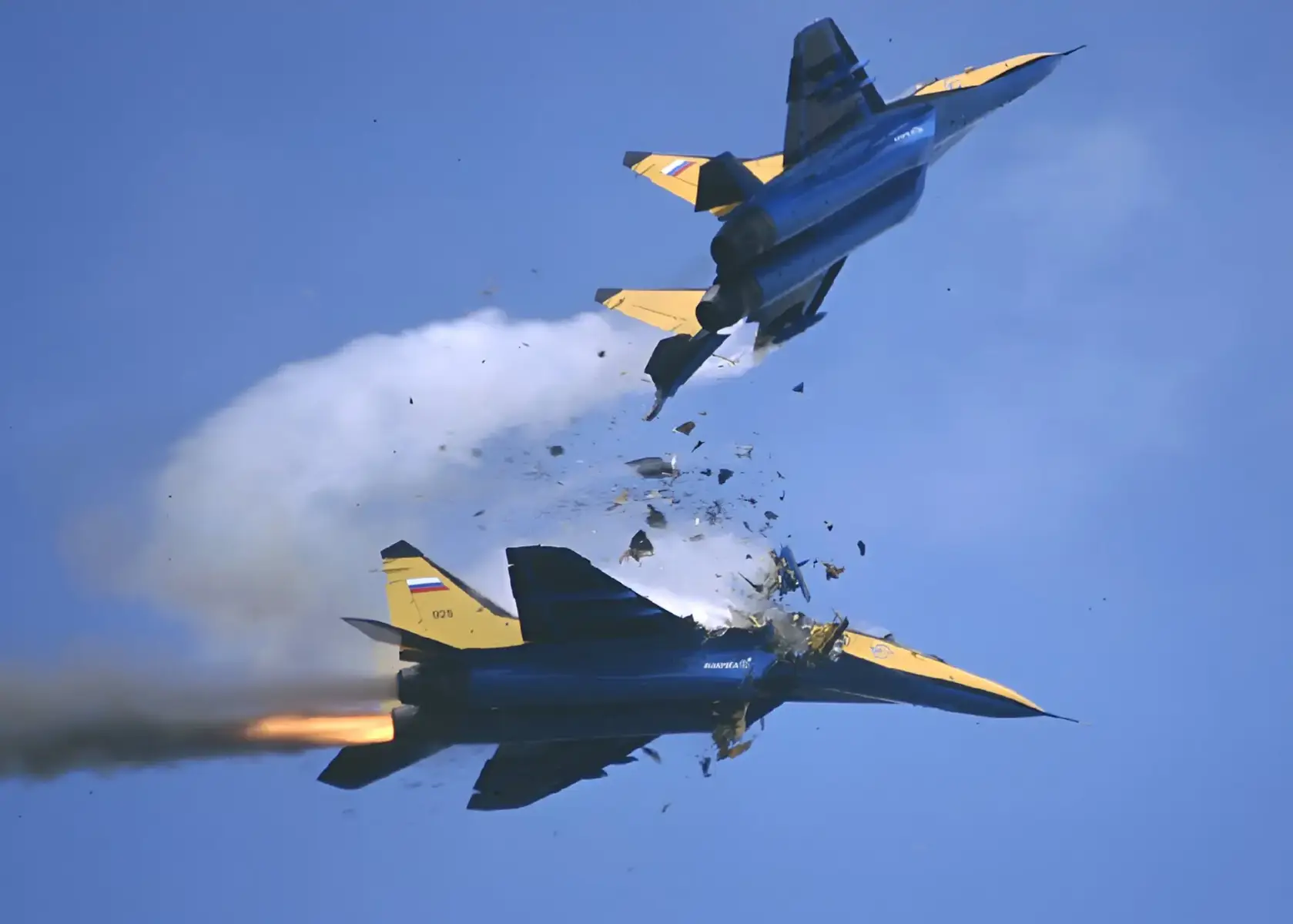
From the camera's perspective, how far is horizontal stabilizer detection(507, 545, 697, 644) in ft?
98.6

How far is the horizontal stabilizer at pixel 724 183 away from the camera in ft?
104

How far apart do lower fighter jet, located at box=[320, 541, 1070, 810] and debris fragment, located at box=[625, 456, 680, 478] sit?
3429mm

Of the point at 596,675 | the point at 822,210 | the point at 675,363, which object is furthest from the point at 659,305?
the point at 596,675

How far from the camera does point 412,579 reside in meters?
33.9

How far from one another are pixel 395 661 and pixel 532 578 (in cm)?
359

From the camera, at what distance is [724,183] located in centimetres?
3181

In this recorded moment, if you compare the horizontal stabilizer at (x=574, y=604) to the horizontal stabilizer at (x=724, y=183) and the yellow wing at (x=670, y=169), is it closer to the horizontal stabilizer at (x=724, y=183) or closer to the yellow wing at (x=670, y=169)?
the horizontal stabilizer at (x=724, y=183)

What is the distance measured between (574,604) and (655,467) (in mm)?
4705

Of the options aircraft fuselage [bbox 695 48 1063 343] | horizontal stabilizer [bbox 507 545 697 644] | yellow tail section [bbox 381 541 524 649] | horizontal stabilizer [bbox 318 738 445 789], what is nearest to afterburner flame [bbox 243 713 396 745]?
horizontal stabilizer [bbox 318 738 445 789]

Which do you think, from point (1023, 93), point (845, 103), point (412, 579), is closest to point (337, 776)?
point (412, 579)

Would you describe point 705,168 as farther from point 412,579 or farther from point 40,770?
point 40,770

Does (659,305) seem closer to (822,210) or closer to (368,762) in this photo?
(822,210)

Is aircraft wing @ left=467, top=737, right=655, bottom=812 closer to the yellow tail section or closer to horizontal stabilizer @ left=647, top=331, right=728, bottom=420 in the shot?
the yellow tail section

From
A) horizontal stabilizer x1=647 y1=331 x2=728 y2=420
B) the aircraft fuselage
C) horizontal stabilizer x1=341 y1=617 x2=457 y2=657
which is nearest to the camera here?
horizontal stabilizer x1=341 y1=617 x2=457 y2=657
